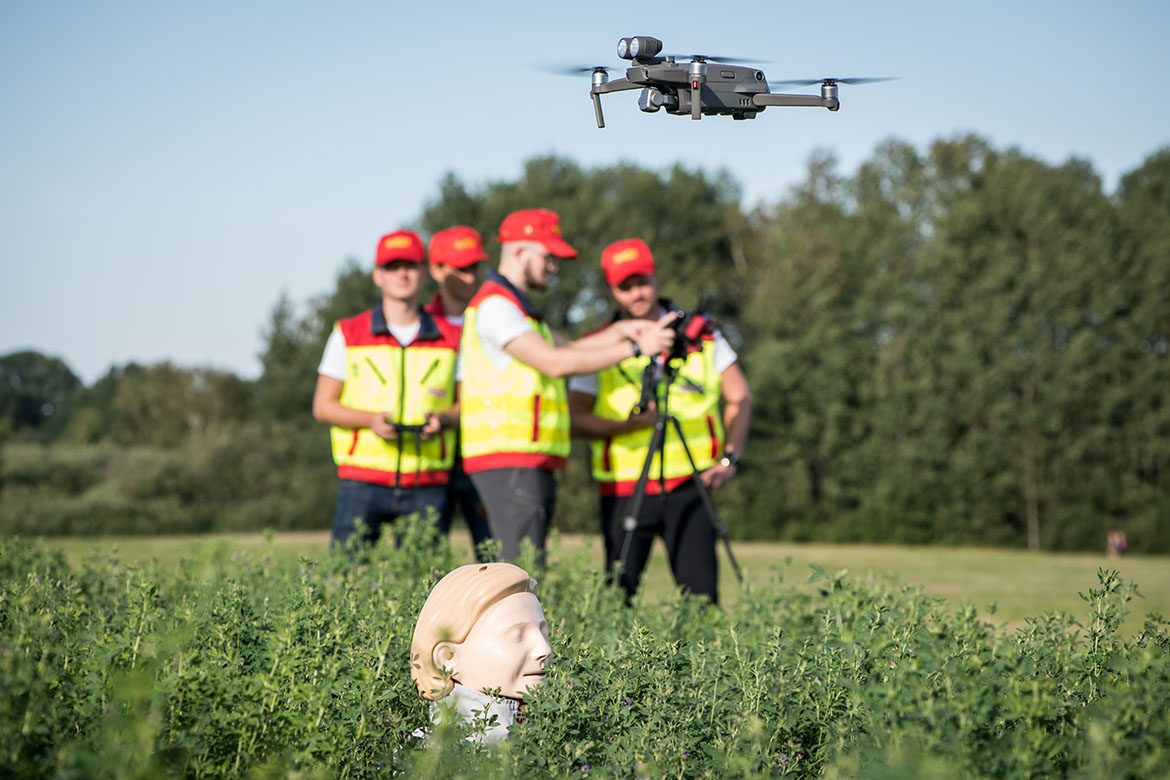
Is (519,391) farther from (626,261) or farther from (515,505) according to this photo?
(626,261)

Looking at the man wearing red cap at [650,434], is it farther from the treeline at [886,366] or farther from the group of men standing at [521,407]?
the treeline at [886,366]

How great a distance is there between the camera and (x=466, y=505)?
7590 mm

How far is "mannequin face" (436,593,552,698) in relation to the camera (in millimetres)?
3520

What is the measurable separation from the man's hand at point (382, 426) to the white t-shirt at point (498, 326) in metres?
0.78

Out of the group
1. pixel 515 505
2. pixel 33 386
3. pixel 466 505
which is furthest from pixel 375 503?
pixel 33 386

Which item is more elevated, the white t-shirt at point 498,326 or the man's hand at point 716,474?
the white t-shirt at point 498,326

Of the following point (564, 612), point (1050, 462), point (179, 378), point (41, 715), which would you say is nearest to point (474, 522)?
point (564, 612)

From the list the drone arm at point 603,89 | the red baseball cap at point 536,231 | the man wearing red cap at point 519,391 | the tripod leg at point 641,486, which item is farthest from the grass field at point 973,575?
the drone arm at point 603,89

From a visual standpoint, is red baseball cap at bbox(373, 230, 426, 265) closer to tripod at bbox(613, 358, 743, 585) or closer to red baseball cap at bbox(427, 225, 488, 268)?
red baseball cap at bbox(427, 225, 488, 268)

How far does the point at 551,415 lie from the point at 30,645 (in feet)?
11.4

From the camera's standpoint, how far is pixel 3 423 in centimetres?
4331

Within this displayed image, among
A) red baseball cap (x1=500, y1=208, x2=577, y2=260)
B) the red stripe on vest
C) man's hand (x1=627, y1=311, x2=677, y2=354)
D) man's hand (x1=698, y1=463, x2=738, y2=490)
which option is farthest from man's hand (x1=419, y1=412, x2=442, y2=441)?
man's hand (x1=698, y1=463, x2=738, y2=490)

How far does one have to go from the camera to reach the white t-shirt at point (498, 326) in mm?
6094

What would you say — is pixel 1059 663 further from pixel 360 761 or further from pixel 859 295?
pixel 859 295
